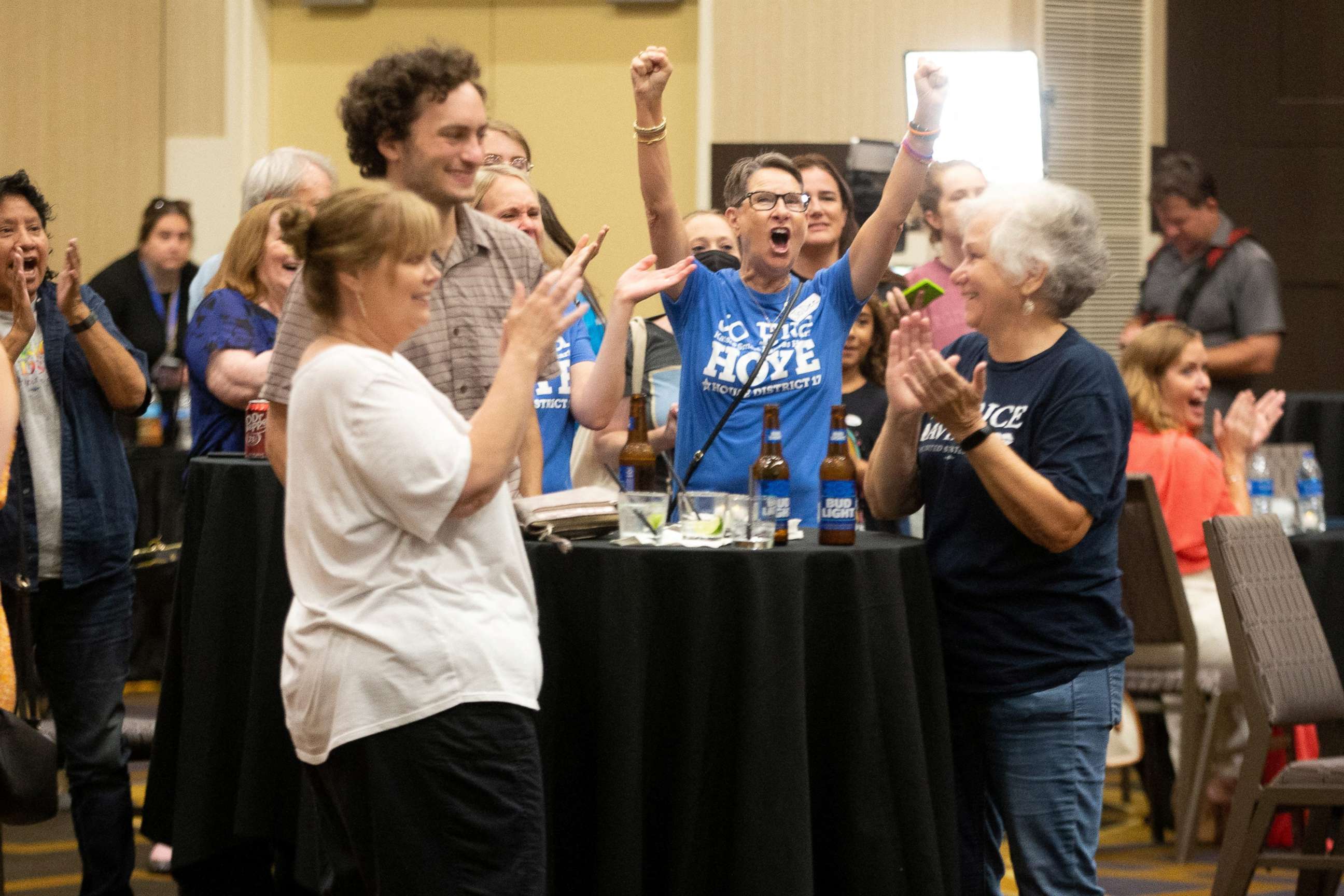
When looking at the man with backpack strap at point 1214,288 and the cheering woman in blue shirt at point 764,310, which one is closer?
the cheering woman in blue shirt at point 764,310

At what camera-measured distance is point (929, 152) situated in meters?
2.89

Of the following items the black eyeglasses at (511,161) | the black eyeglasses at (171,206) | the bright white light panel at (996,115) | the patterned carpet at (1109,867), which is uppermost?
the bright white light panel at (996,115)

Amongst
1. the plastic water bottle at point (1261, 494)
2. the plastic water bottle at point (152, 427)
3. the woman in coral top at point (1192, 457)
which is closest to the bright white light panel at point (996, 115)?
the woman in coral top at point (1192, 457)

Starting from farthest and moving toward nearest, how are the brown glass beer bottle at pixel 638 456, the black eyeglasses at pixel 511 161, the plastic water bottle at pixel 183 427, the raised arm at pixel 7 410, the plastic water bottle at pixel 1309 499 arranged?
the plastic water bottle at pixel 183 427, the plastic water bottle at pixel 1309 499, the black eyeglasses at pixel 511 161, the brown glass beer bottle at pixel 638 456, the raised arm at pixel 7 410

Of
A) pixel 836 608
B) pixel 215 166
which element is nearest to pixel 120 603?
pixel 836 608

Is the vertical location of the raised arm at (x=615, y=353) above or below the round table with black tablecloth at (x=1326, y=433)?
above

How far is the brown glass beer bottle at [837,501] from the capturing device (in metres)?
2.59

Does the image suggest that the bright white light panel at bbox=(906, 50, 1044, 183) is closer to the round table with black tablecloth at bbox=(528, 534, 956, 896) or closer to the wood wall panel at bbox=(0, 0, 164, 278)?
the round table with black tablecloth at bbox=(528, 534, 956, 896)

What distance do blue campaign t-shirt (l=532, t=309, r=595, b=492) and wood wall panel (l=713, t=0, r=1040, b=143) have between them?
14.0ft

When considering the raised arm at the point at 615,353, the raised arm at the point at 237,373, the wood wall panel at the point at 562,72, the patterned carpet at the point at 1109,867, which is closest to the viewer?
the raised arm at the point at 615,353

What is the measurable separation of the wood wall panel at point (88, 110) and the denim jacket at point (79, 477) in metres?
4.78

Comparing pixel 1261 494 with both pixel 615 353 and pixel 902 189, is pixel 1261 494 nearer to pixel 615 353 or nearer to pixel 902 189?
pixel 902 189

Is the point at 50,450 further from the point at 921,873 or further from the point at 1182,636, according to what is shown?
the point at 1182,636

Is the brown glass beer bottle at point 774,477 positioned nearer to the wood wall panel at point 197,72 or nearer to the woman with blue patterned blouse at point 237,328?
the woman with blue patterned blouse at point 237,328
